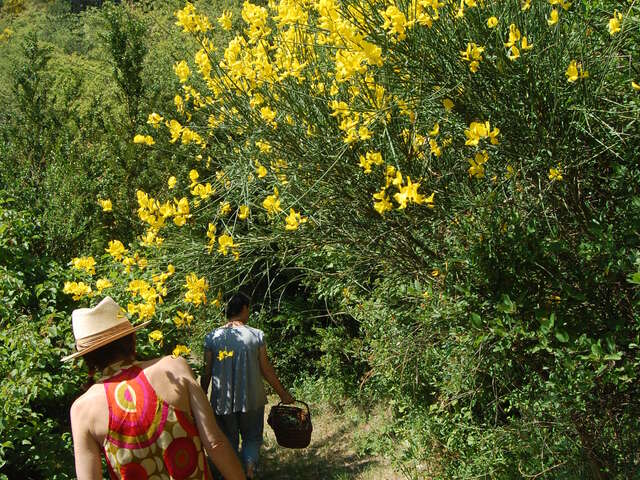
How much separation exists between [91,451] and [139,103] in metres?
6.44

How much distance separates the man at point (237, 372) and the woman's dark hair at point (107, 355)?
1.66 metres

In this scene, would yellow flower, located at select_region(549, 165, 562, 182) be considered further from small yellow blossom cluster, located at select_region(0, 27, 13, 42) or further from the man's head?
small yellow blossom cluster, located at select_region(0, 27, 13, 42)

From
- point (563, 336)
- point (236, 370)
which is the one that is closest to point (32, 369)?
point (236, 370)

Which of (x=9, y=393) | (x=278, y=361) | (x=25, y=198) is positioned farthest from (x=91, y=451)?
(x=278, y=361)

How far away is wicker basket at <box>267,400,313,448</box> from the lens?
14.6ft

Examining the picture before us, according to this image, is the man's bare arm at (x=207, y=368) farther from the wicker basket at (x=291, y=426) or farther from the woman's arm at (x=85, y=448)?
the woman's arm at (x=85, y=448)

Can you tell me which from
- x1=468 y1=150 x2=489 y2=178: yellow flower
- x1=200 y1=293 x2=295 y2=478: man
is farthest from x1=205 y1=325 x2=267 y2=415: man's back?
x1=468 y1=150 x2=489 y2=178: yellow flower

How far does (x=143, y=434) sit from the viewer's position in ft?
7.60

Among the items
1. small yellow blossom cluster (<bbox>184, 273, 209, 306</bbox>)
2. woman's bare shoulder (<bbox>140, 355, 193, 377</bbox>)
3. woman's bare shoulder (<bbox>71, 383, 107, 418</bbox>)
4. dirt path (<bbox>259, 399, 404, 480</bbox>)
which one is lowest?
dirt path (<bbox>259, 399, 404, 480</bbox>)

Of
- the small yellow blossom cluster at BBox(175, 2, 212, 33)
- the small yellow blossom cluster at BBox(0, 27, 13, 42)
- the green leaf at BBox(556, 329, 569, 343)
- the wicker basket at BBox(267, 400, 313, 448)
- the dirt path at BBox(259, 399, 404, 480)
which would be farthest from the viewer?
the small yellow blossom cluster at BBox(0, 27, 13, 42)

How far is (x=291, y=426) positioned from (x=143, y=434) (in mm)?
2258

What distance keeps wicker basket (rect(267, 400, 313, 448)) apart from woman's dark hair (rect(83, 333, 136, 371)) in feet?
6.94

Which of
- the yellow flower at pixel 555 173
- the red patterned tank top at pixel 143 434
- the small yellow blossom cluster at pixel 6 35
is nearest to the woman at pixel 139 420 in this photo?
the red patterned tank top at pixel 143 434

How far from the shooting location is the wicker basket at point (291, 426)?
14.6 feet
